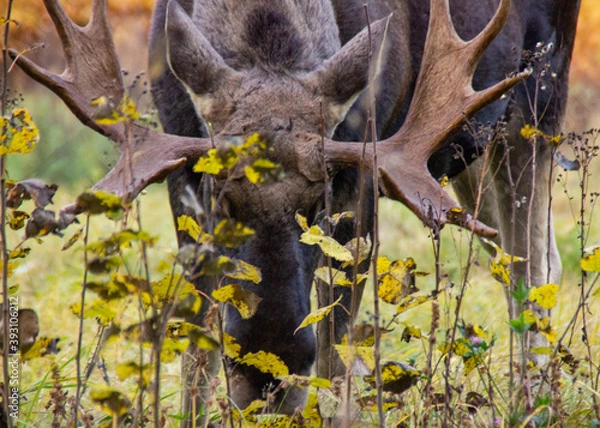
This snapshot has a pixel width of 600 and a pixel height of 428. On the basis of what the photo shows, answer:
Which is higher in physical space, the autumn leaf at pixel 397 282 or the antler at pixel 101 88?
the antler at pixel 101 88

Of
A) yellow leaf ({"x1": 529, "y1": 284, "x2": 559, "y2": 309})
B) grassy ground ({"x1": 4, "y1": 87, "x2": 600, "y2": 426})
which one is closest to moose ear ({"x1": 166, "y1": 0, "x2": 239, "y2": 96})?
grassy ground ({"x1": 4, "y1": 87, "x2": 600, "y2": 426})

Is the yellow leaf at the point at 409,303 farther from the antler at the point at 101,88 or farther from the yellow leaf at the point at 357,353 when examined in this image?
the antler at the point at 101,88

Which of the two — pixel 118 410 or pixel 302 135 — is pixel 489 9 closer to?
pixel 302 135

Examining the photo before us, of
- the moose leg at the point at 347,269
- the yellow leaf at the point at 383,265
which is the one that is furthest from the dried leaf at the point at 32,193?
the moose leg at the point at 347,269

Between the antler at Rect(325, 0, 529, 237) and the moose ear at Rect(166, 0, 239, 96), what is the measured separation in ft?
1.73

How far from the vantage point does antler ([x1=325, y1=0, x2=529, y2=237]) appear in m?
3.22

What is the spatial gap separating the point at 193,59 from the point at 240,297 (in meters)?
1.33

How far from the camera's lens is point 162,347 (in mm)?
2082

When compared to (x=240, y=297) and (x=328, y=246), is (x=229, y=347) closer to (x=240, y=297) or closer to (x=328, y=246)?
(x=240, y=297)

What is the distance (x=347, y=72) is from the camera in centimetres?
366

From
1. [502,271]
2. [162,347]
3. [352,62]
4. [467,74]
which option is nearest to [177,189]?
[352,62]

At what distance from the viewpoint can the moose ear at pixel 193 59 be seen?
3623 millimetres

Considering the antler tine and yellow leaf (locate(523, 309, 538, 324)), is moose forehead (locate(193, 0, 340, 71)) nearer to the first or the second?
the antler tine

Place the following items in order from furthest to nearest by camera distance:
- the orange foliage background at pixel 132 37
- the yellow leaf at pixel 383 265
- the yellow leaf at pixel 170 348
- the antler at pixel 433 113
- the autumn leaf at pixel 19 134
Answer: the orange foliage background at pixel 132 37 → the antler at pixel 433 113 → the yellow leaf at pixel 383 265 → the autumn leaf at pixel 19 134 → the yellow leaf at pixel 170 348
